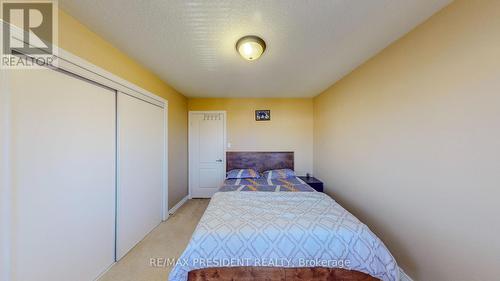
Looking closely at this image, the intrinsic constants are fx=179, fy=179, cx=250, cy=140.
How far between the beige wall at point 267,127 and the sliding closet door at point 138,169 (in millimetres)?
1524

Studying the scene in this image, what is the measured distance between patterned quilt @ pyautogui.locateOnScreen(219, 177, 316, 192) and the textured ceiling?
1721 mm

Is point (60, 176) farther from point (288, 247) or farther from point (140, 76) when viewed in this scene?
point (288, 247)

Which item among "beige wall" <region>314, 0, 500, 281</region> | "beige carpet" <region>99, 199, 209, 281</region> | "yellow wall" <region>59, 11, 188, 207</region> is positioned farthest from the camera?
"beige carpet" <region>99, 199, 209, 281</region>

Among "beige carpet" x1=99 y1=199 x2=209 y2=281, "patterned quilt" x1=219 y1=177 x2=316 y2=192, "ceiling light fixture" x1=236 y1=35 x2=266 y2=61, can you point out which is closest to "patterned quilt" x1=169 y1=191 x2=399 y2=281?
"beige carpet" x1=99 y1=199 x2=209 y2=281

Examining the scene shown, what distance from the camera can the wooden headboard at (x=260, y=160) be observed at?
3979 millimetres

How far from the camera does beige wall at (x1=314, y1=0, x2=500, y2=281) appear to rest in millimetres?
1089

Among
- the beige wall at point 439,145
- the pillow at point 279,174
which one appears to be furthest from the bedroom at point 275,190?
the pillow at point 279,174

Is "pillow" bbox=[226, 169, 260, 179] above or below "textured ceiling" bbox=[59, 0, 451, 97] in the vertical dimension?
below

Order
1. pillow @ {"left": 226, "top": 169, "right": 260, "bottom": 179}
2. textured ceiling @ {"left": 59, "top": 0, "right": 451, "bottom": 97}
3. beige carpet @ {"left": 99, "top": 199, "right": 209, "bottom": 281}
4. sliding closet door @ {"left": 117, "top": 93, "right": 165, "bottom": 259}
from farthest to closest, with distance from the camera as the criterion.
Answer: pillow @ {"left": 226, "top": 169, "right": 260, "bottom": 179} → sliding closet door @ {"left": 117, "top": 93, "right": 165, "bottom": 259} → beige carpet @ {"left": 99, "top": 199, "right": 209, "bottom": 281} → textured ceiling @ {"left": 59, "top": 0, "right": 451, "bottom": 97}

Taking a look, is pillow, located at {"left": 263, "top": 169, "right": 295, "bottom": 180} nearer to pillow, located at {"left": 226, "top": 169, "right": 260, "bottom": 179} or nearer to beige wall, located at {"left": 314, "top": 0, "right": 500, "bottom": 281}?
pillow, located at {"left": 226, "top": 169, "right": 260, "bottom": 179}

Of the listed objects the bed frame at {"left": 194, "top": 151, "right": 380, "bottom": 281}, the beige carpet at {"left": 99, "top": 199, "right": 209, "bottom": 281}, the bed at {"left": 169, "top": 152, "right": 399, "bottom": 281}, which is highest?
the bed at {"left": 169, "top": 152, "right": 399, "bottom": 281}

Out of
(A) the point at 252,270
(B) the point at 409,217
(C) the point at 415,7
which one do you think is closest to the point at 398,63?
(C) the point at 415,7

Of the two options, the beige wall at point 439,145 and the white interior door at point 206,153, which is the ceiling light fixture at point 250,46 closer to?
the beige wall at point 439,145

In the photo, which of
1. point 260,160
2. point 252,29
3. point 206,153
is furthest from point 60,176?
point 260,160
